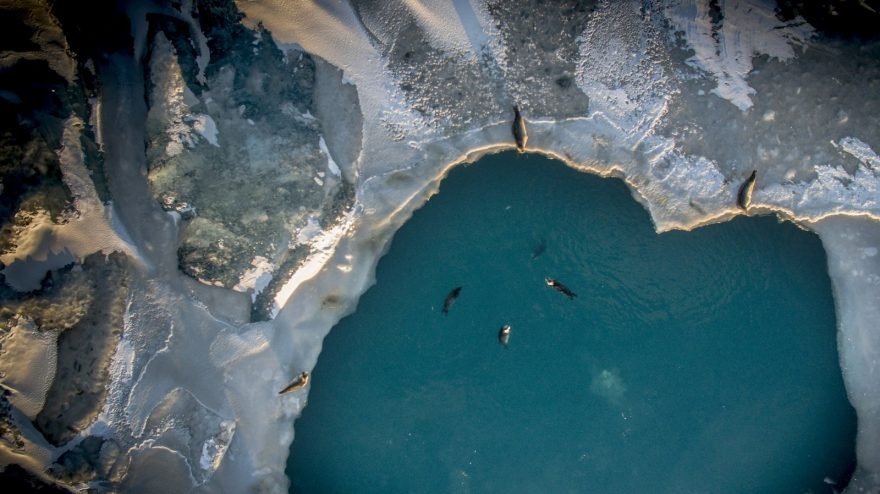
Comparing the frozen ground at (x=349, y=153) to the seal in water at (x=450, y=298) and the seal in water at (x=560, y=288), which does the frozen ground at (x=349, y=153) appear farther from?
the seal in water at (x=560, y=288)

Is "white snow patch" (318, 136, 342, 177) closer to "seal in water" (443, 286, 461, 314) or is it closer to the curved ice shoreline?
the curved ice shoreline

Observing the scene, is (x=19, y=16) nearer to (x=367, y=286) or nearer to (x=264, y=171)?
(x=264, y=171)

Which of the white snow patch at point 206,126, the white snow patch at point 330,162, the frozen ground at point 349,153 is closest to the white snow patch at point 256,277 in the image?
the frozen ground at point 349,153

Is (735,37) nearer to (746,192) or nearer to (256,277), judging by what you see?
(746,192)

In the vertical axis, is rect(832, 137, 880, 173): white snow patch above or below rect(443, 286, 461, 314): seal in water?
above

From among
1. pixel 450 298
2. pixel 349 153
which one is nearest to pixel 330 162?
pixel 349 153

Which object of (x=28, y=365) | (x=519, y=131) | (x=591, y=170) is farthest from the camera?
(x=591, y=170)

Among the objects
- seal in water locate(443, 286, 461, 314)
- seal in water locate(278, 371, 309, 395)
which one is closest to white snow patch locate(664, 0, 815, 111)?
seal in water locate(443, 286, 461, 314)
